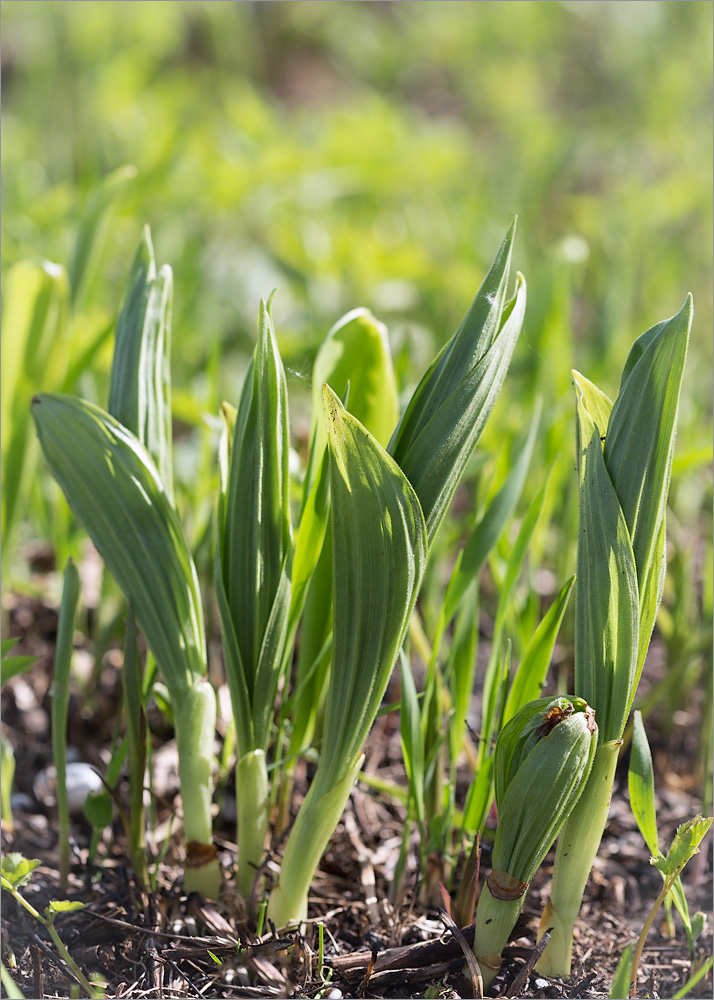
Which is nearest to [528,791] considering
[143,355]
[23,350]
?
[143,355]

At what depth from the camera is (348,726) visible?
602mm

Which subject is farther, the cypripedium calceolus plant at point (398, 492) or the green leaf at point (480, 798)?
the green leaf at point (480, 798)

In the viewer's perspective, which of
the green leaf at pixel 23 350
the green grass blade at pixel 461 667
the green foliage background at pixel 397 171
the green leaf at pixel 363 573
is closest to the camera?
the green leaf at pixel 363 573

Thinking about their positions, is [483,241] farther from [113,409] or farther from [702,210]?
[113,409]

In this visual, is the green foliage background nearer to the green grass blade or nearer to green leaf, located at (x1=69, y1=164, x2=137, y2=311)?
green leaf, located at (x1=69, y1=164, x2=137, y2=311)

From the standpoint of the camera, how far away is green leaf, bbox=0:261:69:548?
0.86m

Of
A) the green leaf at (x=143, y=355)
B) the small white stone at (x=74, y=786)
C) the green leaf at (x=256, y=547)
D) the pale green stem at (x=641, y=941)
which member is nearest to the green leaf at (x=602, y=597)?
the pale green stem at (x=641, y=941)

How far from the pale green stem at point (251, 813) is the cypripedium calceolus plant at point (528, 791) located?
0.60 feet

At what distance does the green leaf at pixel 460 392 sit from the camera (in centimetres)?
55

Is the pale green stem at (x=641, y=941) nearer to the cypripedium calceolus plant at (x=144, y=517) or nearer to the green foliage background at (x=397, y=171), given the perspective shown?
the cypripedium calceolus plant at (x=144, y=517)

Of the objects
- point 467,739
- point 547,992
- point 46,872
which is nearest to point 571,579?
point 547,992

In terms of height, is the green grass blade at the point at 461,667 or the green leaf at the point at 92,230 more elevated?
the green leaf at the point at 92,230

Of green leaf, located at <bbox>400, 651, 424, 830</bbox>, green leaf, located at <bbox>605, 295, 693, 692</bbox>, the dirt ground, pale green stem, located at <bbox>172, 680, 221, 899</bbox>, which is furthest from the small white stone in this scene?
green leaf, located at <bbox>605, 295, 693, 692</bbox>

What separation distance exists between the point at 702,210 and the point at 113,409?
196 cm
